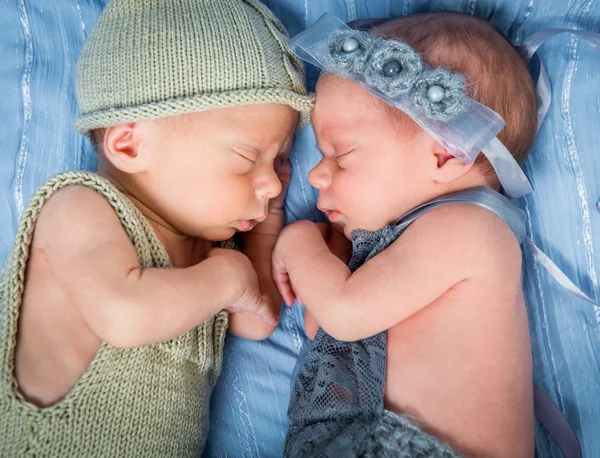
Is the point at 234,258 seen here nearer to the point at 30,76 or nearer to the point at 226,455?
the point at 226,455

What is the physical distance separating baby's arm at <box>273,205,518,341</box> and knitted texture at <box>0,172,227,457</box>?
1.30 ft

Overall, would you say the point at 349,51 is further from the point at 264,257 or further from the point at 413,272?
the point at 264,257

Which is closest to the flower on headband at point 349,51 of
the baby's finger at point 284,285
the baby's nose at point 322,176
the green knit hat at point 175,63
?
the green knit hat at point 175,63

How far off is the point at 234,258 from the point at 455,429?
702 mm

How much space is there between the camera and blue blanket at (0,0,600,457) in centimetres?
162

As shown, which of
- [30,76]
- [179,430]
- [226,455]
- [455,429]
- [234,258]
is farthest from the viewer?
[30,76]

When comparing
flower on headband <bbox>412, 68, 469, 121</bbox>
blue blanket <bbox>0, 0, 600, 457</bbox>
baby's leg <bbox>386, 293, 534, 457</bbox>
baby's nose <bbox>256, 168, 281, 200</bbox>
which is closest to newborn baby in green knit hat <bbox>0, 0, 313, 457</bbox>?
baby's nose <bbox>256, 168, 281, 200</bbox>

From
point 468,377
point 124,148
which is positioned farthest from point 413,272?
point 124,148

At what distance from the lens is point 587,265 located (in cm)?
162

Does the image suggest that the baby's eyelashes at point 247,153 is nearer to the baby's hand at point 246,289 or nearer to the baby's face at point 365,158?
the baby's face at point 365,158

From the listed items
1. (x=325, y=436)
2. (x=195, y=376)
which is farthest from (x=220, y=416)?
(x=325, y=436)

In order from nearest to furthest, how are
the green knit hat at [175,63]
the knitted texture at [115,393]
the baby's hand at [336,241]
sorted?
the knitted texture at [115,393]
the green knit hat at [175,63]
the baby's hand at [336,241]

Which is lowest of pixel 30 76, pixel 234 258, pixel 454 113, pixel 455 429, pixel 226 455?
pixel 226 455

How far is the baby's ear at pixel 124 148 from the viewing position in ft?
4.81
